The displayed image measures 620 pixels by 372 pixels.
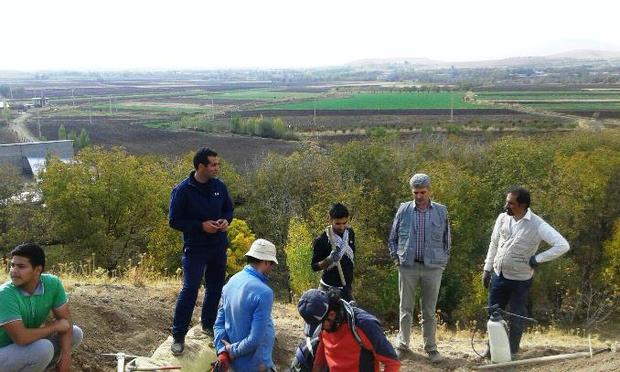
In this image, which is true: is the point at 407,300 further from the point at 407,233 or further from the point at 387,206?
the point at 387,206

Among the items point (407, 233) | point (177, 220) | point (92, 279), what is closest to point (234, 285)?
point (177, 220)

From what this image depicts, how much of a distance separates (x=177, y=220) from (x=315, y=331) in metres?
2.01

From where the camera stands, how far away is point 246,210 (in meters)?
34.8

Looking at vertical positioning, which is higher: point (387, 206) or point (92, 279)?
point (92, 279)

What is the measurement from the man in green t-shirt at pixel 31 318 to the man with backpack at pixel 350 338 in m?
2.26

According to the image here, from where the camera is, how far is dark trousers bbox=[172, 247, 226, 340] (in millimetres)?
5660

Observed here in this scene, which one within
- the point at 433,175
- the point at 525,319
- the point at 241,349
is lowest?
the point at 433,175

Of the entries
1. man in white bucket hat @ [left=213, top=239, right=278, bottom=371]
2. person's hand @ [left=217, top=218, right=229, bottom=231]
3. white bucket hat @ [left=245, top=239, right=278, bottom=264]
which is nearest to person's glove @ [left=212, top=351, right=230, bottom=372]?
man in white bucket hat @ [left=213, top=239, right=278, bottom=371]

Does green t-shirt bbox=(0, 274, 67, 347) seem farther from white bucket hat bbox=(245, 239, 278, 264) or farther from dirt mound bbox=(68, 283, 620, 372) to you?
white bucket hat bbox=(245, 239, 278, 264)

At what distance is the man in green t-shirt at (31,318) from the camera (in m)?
4.48

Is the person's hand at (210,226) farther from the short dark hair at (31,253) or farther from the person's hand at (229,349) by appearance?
the short dark hair at (31,253)

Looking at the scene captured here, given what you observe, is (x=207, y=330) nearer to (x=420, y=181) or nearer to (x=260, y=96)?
(x=420, y=181)

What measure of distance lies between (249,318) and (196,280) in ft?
5.13

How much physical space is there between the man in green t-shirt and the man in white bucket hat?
1.44m
